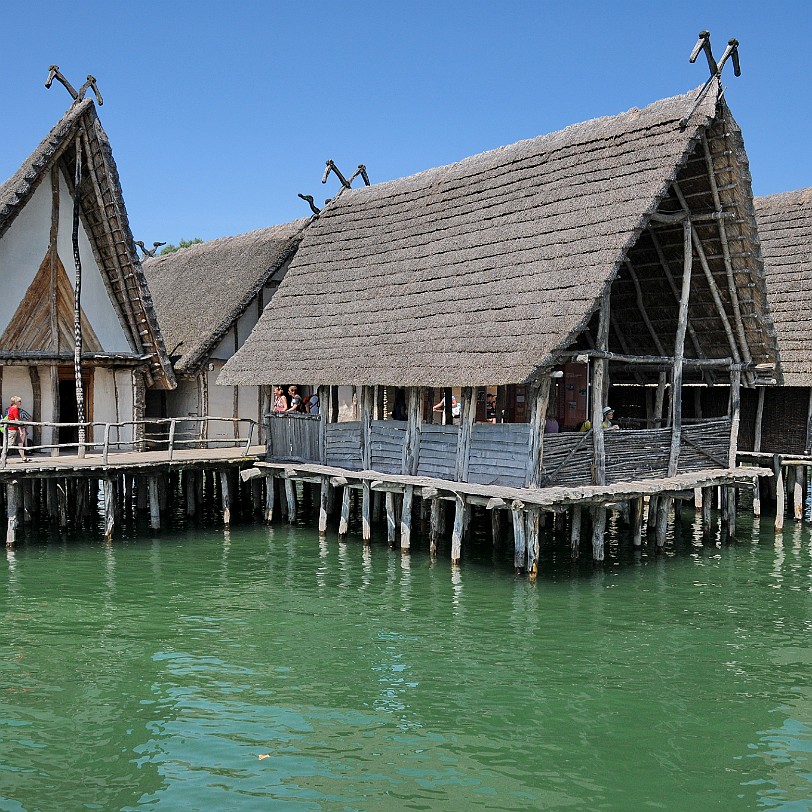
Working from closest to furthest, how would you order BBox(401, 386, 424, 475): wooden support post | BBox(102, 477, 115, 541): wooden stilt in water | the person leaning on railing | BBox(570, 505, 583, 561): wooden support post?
1. BBox(570, 505, 583, 561): wooden support post
2. BBox(401, 386, 424, 475): wooden support post
3. BBox(102, 477, 115, 541): wooden stilt in water
4. the person leaning on railing

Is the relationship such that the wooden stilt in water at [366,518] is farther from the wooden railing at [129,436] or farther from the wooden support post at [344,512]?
the wooden railing at [129,436]

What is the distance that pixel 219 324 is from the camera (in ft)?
80.9

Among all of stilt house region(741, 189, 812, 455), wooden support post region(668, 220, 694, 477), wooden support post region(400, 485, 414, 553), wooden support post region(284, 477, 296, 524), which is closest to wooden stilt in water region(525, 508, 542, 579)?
wooden support post region(400, 485, 414, 553)

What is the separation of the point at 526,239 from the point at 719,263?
3739mm

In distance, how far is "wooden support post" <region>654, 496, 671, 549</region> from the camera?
17453mm

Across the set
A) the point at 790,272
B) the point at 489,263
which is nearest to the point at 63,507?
the point at 489,263

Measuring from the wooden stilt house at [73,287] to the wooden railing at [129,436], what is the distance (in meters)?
0.20

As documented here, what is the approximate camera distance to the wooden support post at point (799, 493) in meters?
21.1

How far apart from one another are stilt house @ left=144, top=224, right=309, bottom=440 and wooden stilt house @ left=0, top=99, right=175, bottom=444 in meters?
2.92

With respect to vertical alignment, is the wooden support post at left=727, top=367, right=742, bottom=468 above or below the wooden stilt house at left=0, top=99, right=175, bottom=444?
below

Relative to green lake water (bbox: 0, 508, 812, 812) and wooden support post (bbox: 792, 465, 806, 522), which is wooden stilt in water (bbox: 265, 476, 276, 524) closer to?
green lake water (bbox: 0, 508, 812, 812)

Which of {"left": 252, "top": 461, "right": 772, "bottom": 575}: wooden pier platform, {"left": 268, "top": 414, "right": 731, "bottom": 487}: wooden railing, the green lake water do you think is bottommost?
the green lake water

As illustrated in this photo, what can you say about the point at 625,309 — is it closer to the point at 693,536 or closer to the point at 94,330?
the point at 693,536

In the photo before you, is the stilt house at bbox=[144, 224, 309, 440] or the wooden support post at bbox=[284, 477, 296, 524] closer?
the wooden support post at bbox=[284, 477, 296, 524]
